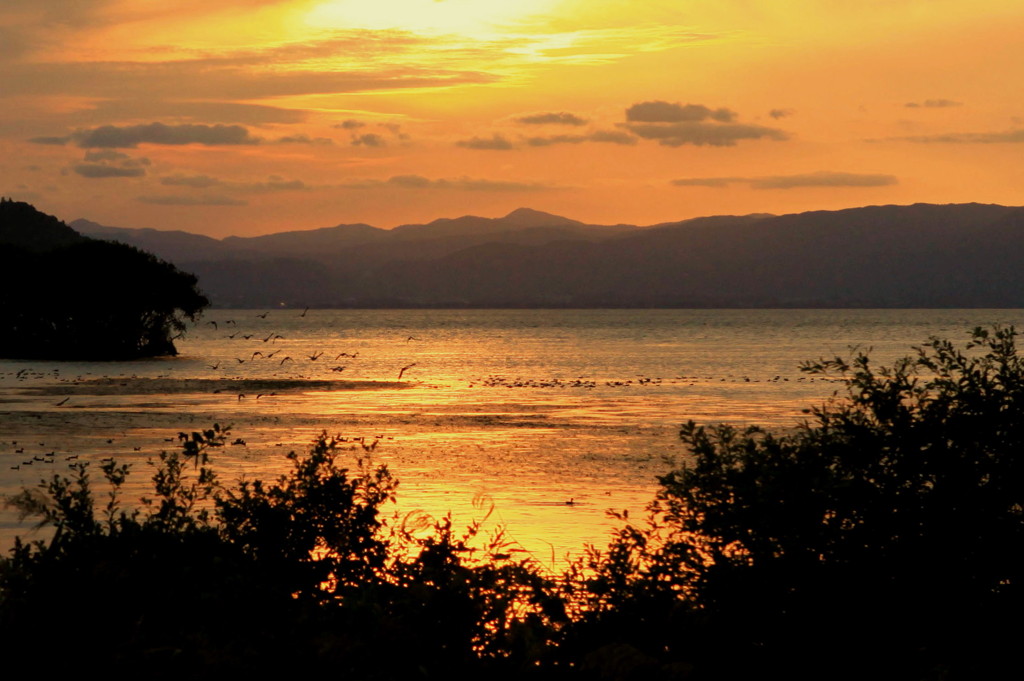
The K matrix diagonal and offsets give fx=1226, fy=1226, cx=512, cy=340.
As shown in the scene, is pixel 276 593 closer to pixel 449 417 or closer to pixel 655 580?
pixel 655 580

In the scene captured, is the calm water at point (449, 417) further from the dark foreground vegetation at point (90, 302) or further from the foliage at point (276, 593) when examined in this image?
the dark foreground vegetation at point (90, 302)

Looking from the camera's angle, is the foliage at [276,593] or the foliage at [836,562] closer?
the foliage at [276,593]

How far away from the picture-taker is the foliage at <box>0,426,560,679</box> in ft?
29.2

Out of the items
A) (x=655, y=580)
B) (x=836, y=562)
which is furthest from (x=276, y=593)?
(x=836, y=562)

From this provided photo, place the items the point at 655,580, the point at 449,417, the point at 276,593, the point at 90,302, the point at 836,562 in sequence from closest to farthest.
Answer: the point at 276,593, the point at 655,580, the point at 836,562, the point at 449,417, the point at 90,302

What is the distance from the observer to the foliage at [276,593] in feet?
29.2

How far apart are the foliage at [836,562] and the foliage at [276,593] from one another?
3.58ft

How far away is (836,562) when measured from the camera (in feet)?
37.0

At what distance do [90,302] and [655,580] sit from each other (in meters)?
86.0

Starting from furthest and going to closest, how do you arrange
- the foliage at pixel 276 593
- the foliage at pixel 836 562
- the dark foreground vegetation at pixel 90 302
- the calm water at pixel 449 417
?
the dark foreground vegetation at pixel 90 302 → the calm water at pixel 449 417 → the foliage at pixel 836 562 → the foliage at pixel 276 593

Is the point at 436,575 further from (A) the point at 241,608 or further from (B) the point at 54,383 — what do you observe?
(B) the point at 54,383

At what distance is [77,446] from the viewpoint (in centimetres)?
3434

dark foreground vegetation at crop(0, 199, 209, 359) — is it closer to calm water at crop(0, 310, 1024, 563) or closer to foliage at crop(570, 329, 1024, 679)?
calm water at crop(0, 310, 1024, 563)

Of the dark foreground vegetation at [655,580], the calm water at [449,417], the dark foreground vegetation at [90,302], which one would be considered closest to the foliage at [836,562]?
the dark foreground vegetation at [655,580]
